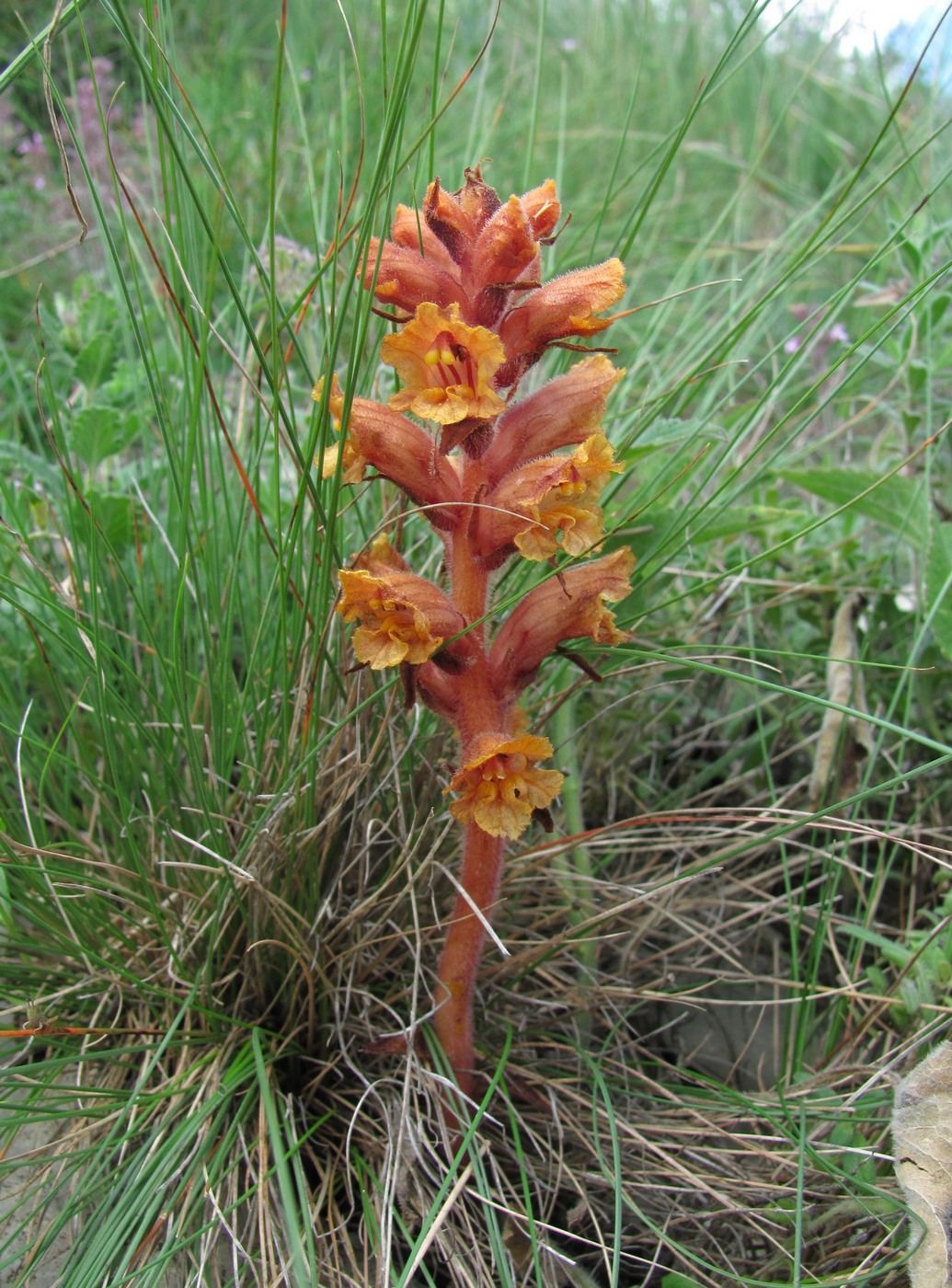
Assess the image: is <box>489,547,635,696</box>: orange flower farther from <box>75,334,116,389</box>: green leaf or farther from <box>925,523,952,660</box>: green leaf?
<box>75,334,116,389</box>: green leaf

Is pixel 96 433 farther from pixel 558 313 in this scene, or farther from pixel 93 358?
pixel 558 313

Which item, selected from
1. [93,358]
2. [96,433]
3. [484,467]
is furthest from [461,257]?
[93,358]

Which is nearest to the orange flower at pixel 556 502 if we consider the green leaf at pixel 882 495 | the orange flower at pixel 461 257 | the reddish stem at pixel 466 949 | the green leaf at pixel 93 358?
the orange flower at pixel 461 257

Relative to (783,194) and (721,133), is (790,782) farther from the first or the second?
(721,133)

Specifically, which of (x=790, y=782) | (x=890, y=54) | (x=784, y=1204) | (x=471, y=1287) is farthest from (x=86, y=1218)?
(x=890, y=54)

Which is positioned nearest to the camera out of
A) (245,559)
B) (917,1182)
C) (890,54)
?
(917,1182)
